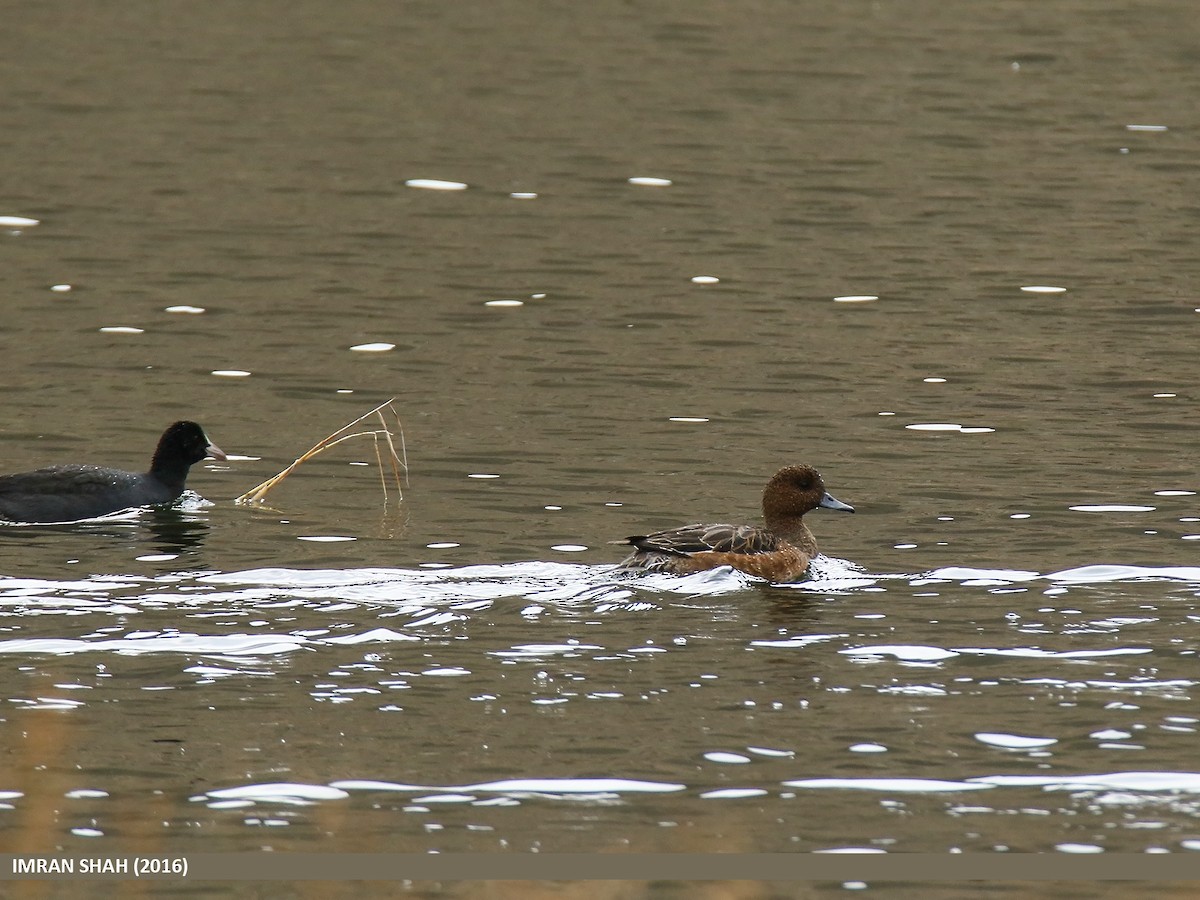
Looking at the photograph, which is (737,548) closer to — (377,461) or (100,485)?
(377,461)

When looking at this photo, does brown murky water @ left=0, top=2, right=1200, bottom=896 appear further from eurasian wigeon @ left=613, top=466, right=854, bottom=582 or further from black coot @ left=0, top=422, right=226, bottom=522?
black coot @ left=0, top=422, right=226, bottom=522

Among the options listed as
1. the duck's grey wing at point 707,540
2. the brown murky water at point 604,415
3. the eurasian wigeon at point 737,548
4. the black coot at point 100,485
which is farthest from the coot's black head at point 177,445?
the duck's grey wing at point 707,540

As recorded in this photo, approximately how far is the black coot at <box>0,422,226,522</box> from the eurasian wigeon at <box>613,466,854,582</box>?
400cm

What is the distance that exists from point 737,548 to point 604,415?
5008mm

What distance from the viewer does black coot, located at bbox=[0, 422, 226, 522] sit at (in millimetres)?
15742

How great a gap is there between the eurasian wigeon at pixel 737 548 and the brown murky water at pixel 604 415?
0.76ft

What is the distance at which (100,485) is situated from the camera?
16.1 m

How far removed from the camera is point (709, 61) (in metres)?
36.6

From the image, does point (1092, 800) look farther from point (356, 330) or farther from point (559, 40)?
point (559, 40)

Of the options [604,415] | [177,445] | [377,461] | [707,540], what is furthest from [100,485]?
[707,540]

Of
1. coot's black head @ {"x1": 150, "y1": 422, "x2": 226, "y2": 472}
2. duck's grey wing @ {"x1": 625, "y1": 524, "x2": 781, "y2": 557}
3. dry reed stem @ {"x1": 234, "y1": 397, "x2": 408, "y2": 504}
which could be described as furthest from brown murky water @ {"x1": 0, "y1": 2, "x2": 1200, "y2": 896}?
coot's black head @ {"x1": 150, "y1": 422, "x2": 226, "y2": 472}

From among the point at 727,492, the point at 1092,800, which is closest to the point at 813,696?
the point at 1092,800

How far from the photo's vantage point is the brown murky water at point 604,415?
10.4m

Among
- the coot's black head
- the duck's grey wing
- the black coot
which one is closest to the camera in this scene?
the duck's grey wing
